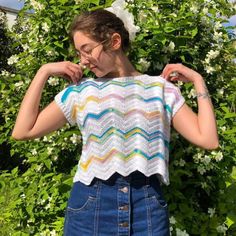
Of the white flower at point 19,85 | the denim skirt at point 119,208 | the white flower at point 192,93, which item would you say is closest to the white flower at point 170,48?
the white flower at point 192,93

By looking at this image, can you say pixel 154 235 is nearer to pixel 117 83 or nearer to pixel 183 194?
pixel 117 83

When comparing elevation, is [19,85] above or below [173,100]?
below

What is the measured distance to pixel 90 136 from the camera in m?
1.95

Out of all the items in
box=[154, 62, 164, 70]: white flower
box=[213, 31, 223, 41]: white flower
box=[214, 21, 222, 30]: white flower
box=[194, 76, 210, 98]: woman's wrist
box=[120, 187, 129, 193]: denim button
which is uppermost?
box=[194, 76, 210, 98]: woman's wrist

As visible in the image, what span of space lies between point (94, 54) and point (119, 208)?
0.61m

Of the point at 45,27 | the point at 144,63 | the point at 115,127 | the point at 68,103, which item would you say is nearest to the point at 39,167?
the point at 45,27

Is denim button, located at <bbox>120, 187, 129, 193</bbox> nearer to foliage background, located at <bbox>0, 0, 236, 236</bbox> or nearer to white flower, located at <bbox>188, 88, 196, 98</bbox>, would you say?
foliage background, located at <bbox>0, 0, 236, 236</bbox>

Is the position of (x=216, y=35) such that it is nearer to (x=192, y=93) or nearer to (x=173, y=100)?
(x=192, y=93)

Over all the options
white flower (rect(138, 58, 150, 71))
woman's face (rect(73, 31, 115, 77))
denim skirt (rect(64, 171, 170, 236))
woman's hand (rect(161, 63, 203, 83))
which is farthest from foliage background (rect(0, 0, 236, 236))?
denim skirt (rect(64, 171, 170, 236))

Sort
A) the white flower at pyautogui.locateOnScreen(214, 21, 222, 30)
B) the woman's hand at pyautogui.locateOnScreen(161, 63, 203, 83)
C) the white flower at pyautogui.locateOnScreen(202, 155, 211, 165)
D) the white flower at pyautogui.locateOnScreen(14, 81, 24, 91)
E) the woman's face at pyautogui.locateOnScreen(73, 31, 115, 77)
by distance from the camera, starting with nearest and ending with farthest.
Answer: the woman's face at pyautogui.locateOnScreen(73, 31, 115, 77) → the woman's hand at pyautogui.locateOnScreen(161, 63, 203, 83) → the white flower at pyautogui.locateOnScreen(202, 155, 211, 165) → the white flower at pyautogui.locateOnScreen(214, 21, 222, 30) → the white flower at pyautogui.locateOnScreen(14, 81, 24, 91)

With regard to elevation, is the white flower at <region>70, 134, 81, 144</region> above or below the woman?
below

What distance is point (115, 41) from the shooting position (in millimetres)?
2016

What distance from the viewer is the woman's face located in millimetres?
1957

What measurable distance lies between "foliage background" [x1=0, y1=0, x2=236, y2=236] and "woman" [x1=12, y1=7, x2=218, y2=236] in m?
1.06
